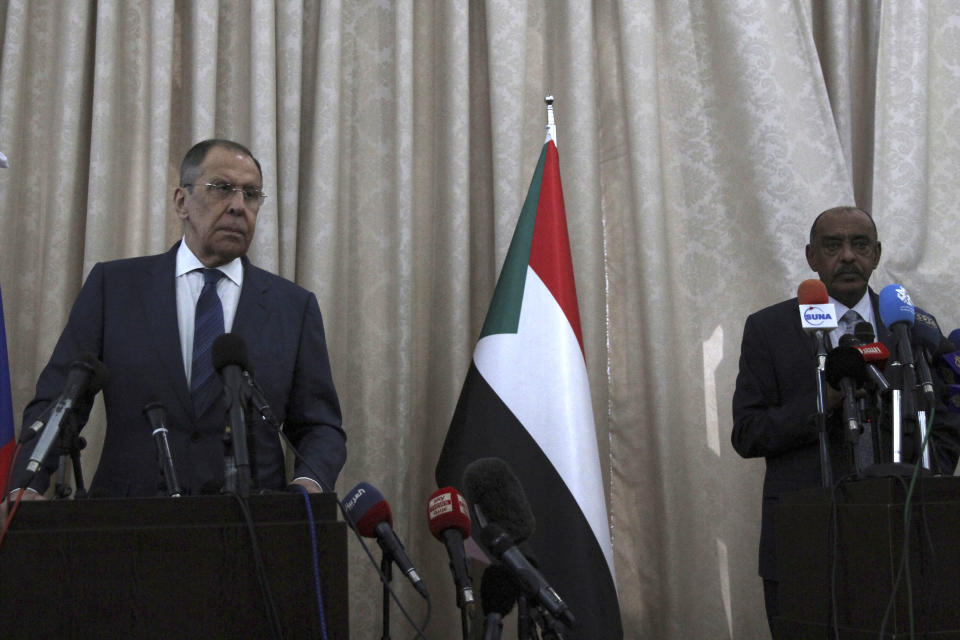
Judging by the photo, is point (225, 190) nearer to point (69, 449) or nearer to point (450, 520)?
point (69, 449)

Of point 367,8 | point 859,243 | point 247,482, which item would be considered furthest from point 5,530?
point 367,8

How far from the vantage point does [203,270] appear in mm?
3211

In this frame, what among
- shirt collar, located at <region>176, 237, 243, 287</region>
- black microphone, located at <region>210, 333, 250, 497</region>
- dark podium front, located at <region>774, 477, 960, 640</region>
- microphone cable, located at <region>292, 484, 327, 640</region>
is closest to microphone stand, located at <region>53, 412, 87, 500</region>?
black microphone, located at <region>210, 333, 250, 497</region>

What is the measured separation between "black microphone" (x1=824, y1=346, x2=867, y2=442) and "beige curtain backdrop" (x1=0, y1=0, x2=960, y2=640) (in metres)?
1.81

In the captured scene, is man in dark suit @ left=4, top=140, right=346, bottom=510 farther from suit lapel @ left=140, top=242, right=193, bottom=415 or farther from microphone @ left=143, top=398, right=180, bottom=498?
microphone @ left=143, top=398, right=180, bottom=498

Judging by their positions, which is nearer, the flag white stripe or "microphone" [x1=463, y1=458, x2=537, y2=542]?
"microphone" [x1=463, y1=458, x2=537, y2=542]

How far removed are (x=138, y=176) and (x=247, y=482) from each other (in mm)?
2647

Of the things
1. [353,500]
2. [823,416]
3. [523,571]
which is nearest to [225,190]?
[353,500]

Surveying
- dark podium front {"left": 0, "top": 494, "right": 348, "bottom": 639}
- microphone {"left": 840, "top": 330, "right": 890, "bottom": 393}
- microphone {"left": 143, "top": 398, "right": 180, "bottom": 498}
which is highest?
microphone {"left": 840, "top": 330, "right": 890, "bottom": 393}

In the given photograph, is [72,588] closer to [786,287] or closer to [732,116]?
[786,287]

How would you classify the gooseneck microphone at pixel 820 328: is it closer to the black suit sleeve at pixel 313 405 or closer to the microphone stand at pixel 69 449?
the black suit sleeve at pixel 313 405

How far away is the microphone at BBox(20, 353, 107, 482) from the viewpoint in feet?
6.27

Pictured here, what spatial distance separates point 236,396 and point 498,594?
2.18 ft

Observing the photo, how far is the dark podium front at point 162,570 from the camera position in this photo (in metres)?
1.88
